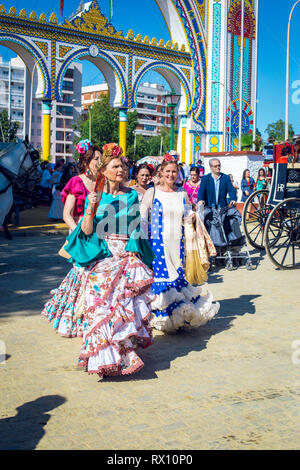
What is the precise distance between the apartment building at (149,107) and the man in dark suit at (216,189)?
102m

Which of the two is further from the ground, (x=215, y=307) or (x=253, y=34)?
(x=253, y=34)

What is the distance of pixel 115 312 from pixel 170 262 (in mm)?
1355

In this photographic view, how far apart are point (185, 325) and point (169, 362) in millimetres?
854

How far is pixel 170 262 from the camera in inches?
221

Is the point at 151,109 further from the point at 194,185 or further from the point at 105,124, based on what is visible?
the point at 194,185

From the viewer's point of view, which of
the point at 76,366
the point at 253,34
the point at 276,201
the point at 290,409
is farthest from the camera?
the point at 253,34

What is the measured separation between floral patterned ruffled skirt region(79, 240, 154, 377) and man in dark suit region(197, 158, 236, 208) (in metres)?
4.98

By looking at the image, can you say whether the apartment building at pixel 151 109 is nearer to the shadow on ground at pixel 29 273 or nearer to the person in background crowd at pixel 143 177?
the shadow on ground at pixel 29 273

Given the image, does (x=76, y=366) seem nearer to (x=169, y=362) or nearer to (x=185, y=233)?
(x=169, y=362)

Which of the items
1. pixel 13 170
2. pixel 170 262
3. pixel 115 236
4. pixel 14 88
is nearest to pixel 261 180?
pixel 13 170

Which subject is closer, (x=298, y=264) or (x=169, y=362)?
(x=169, y=362)

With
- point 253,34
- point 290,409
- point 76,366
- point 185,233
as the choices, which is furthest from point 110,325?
point 253,34

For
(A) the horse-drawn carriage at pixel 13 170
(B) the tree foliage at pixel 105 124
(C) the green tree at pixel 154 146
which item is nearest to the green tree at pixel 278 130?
(B) the tree foliage at pixel 105 124
